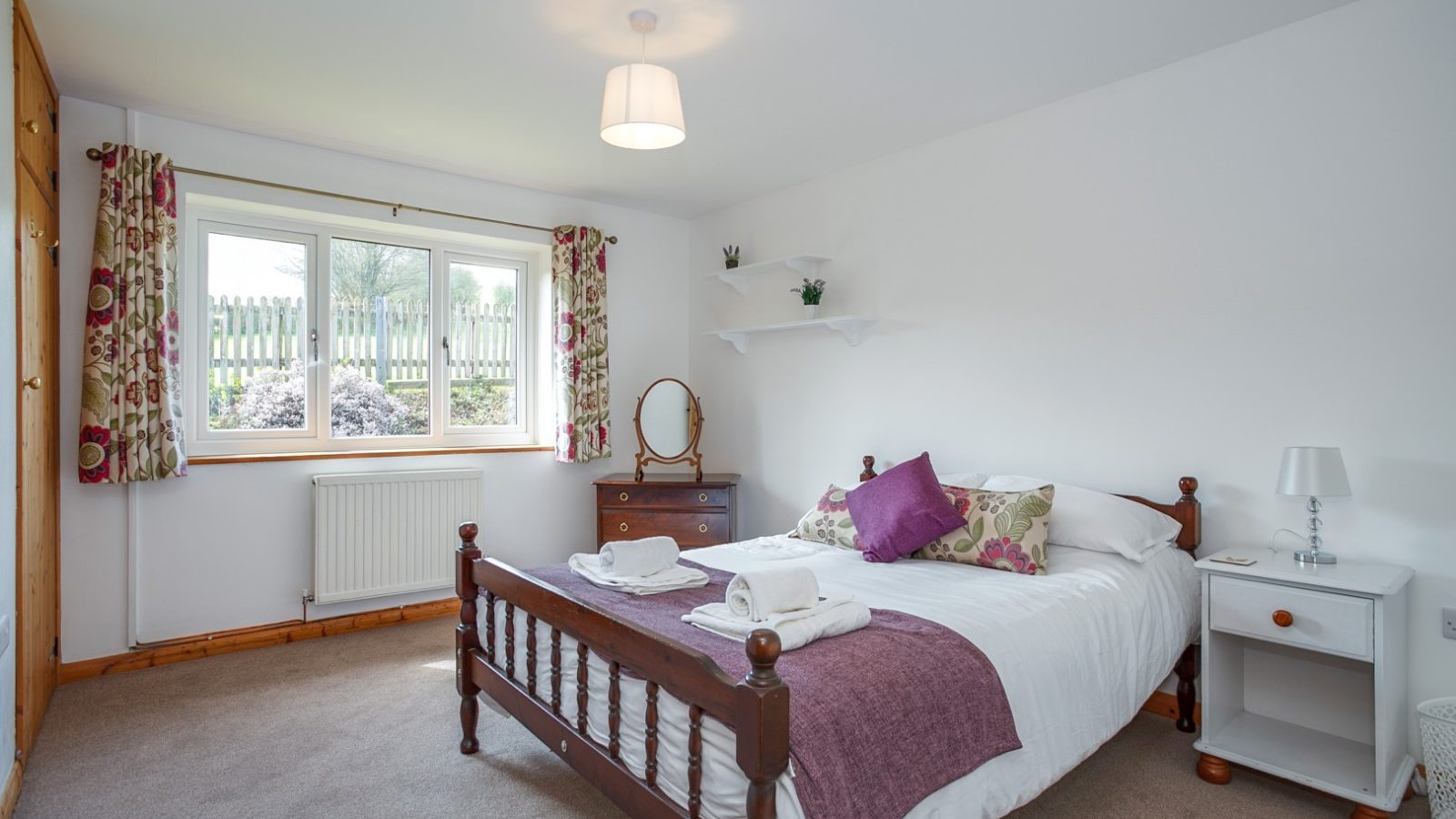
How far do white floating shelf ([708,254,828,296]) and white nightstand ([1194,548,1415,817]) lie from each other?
7.83 feet

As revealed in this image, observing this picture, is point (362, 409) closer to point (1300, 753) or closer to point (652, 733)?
point (652, 733)

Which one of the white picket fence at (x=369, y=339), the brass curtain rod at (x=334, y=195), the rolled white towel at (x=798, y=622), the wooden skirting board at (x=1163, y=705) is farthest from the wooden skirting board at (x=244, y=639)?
the wooden skirting board at (x=1163, y=705)

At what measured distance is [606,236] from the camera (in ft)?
15.7

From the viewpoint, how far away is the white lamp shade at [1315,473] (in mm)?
2246

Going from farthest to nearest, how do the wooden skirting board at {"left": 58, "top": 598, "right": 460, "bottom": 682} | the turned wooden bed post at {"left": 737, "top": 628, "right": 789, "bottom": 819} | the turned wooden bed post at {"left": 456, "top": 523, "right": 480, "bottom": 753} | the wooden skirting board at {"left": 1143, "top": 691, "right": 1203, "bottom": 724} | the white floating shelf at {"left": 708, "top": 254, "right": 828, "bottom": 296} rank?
the white floating shelf at {"left": 708, "top": 254, "right": 828, "bottom": 296}
the wooden skirting board at {"left": 58, "top": 598, "right": 460, "bottom": 682}
the wooden skirting board at {"left": 1143, "top": 691, "right": 1203, "bottom": 724}
the turned wooden bed post at {"left": 456, "top": 523, "right": 480, "bottom": 753}
the turned wooden bed post at {"left": 737, "top": 628, "right": 789, "bottom": 819}

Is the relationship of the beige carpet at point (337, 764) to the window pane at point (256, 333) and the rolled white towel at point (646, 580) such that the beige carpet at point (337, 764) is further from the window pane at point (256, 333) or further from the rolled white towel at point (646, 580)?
the window pane at point (256, 333)

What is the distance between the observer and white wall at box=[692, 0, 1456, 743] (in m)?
2.31

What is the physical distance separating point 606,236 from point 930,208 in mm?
2076

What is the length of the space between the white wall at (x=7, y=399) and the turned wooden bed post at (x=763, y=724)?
6.97 ft

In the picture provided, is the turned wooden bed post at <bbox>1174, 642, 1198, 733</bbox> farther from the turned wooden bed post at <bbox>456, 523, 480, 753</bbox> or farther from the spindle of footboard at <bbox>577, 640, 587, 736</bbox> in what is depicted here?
the turned wooden bed post at <bbox>456, 523, 480, 753</bbox>

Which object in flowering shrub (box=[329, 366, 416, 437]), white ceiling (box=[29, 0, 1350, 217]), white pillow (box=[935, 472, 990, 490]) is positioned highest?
white ceiling (box=[29, 0, 1350, 217])

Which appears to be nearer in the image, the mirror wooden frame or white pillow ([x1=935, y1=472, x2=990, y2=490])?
white pillow ([x1=935, y1=472, x2=990, y2=490])

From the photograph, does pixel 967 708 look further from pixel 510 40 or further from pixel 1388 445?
pixel 510 40

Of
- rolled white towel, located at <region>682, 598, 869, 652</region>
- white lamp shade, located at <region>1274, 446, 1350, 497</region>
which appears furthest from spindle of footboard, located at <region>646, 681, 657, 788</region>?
white lamp shade, located at <region>1274, 446, 1350, 497</region>
